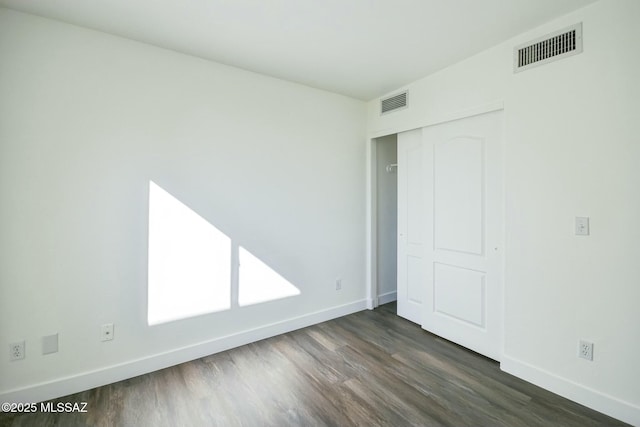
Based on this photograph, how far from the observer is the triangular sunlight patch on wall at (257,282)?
113 inches

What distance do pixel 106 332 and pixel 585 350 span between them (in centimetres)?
344

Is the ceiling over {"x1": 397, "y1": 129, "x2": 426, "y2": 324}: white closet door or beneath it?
over

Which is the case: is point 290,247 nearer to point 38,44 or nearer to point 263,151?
point 263,151

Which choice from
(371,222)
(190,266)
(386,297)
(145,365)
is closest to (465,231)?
(371,222)

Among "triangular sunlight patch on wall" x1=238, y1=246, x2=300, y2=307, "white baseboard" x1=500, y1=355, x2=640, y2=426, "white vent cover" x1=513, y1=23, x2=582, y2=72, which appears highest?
"white vent cover" x1=513, y1=23, x2=582, y2=72

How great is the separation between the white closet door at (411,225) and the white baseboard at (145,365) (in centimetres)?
107

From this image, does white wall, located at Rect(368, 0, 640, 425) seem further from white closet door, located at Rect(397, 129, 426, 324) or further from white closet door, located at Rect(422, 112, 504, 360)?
white closet door, located at Rect(397, 129, 426, 324)

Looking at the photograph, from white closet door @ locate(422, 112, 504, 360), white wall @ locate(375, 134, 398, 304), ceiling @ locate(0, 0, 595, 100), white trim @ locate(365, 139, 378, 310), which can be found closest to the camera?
ceiling @ locate(0, 0, 595, 100)

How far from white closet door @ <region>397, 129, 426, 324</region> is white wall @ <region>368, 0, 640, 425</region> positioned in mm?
941

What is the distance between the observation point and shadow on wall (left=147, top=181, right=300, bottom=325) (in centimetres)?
244

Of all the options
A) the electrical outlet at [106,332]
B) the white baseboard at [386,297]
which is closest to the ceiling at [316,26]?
the electrical outlet at [106,332]

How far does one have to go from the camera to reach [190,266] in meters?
2.58

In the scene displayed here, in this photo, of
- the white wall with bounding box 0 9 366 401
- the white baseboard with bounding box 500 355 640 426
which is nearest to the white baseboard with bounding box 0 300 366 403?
the white wall with bounding box 0 9 366 401

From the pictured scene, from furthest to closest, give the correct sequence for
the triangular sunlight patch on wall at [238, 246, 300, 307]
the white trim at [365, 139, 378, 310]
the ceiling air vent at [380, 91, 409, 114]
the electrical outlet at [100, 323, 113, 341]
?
the white trim at [365, 139, 378, 310] < the ceiling air vent at [380, 91, 409, 114] < the triangular sunlight patch on wall at [238, 246, 300, 307] < the electrical outlet at [100, 323, 113, 341]
